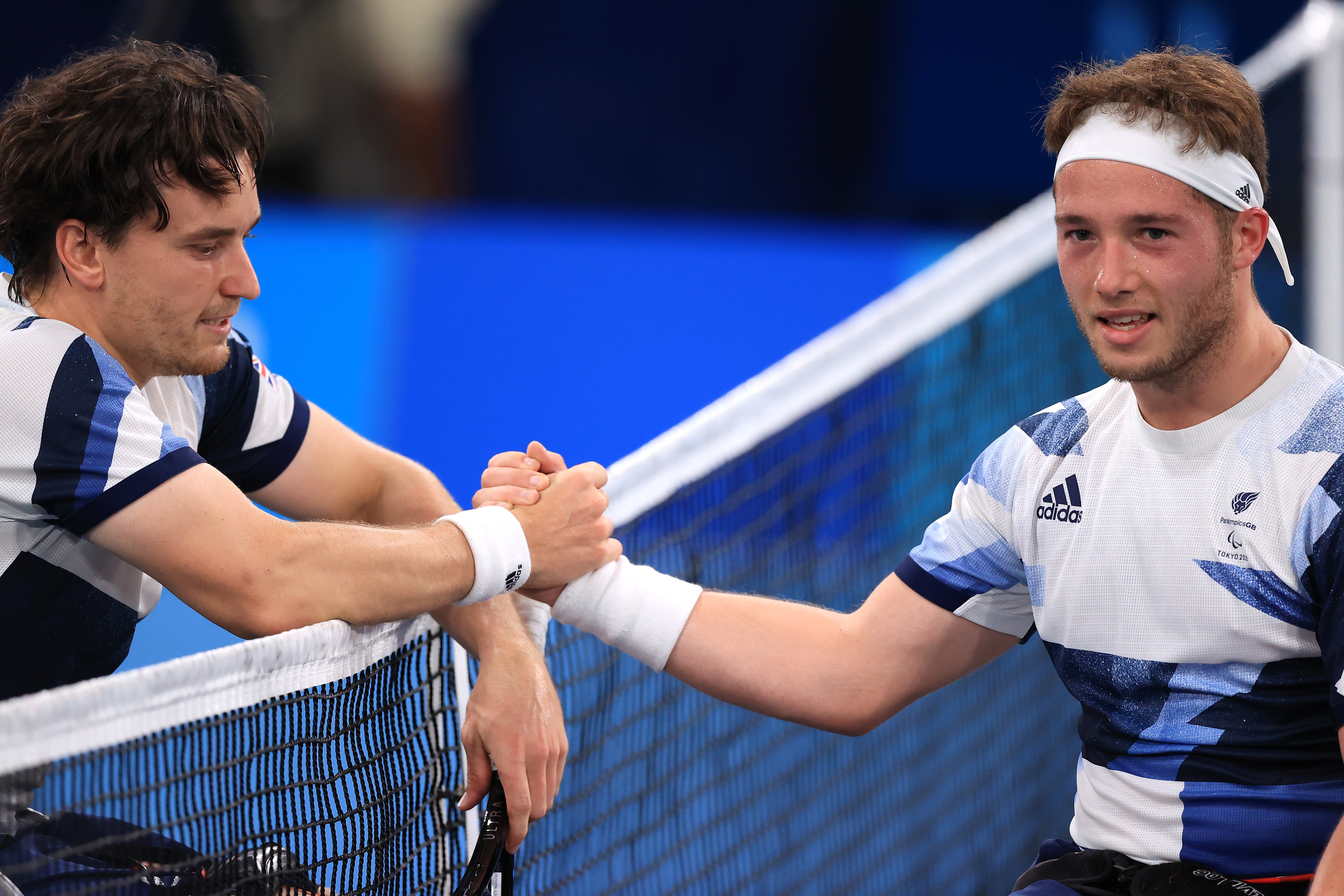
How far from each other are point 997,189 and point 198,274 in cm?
538

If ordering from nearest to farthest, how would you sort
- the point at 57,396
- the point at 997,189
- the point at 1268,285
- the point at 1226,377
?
1. the point at 57,396
2. the point at 1226,377
3. the point at 1268,285
4. the point at 997,189

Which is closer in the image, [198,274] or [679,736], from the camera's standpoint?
[198,274]

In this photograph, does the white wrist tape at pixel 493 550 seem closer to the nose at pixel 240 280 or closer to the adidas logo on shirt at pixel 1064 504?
the nose at pixel 240 280

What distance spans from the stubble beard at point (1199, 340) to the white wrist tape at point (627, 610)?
0.85 m

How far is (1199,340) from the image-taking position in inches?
85.1

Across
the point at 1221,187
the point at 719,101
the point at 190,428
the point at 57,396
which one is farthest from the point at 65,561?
the point at 719,101

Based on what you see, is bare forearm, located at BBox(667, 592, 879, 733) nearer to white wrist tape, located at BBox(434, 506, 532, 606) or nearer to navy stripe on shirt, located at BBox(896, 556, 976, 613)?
navy stripe on shirt, located at BBox(896, 556, 976, 613)

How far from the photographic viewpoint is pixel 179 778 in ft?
5.90

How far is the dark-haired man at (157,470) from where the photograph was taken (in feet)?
6.70

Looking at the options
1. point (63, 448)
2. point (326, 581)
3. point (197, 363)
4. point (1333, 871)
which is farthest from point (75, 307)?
point (1333, 871)

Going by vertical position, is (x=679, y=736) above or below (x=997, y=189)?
below

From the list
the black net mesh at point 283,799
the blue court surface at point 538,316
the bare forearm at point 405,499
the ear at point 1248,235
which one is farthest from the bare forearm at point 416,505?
the blue court surface at point 538,316

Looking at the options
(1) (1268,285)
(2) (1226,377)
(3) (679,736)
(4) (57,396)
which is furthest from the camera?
(1) (1268,285)

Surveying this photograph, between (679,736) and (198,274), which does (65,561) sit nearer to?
(198,274)
